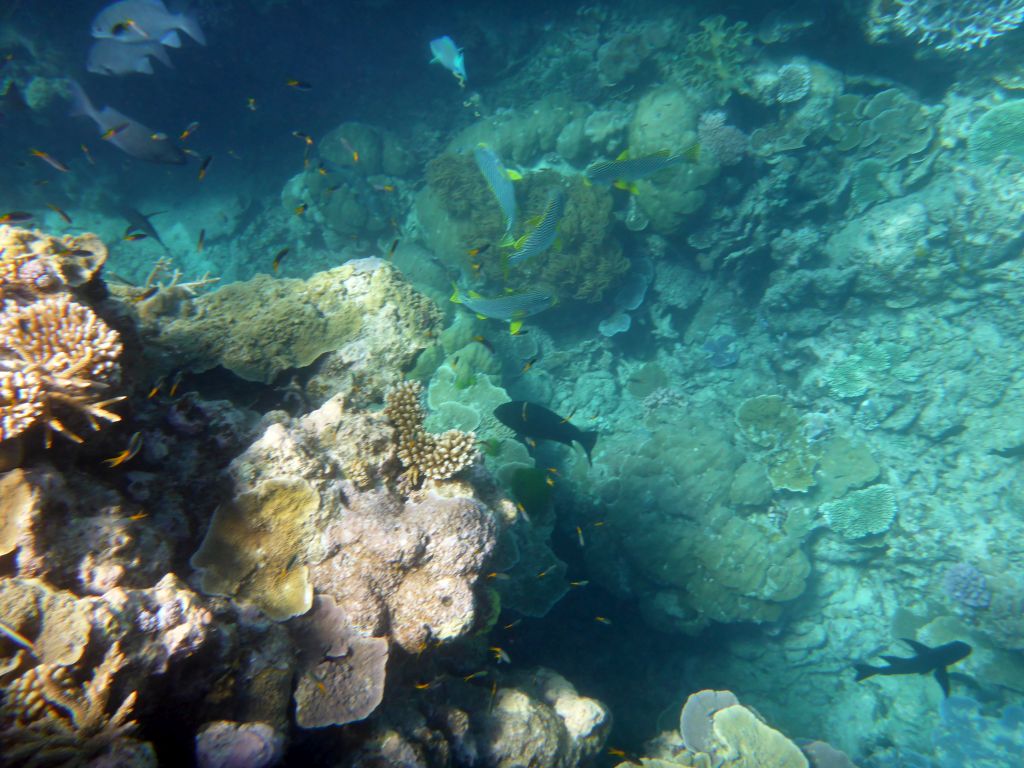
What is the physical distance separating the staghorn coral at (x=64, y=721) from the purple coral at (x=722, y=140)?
9706mm

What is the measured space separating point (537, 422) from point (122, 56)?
9909 mm

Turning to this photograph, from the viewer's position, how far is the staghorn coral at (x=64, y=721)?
5.61 feet

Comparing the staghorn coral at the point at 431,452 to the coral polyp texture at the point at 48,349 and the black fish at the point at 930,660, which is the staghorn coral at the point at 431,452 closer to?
the coral polyp texture at the point at 48,349

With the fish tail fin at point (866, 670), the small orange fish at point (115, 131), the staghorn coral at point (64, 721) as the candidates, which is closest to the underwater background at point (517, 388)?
the staghorn coral at point (64, 721)

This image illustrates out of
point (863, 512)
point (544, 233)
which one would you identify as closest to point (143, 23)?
point (544, 233)

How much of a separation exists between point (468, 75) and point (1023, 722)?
16124 millimetres

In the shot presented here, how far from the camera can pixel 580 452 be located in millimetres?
8039

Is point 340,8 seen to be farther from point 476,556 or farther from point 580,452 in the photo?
point 476,556

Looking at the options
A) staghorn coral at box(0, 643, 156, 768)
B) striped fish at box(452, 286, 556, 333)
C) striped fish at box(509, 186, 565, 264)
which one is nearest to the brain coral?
striped fish at box(452, 286, 556, 333)

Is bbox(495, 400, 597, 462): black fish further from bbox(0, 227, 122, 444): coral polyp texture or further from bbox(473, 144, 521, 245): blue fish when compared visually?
bbox(0, 227, 122, 444): coral polyp texture

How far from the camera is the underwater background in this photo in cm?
251

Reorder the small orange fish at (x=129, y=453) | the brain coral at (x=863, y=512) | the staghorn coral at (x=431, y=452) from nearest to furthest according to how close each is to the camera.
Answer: the small orange fish at (x=129, y=453) < the staghorn coral at (x=431, y=452) < the brain coral at (x=863, y=512)

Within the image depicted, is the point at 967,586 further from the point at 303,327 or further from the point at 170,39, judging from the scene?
the point at 170,39

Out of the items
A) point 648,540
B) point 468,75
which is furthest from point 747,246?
point 468,75
